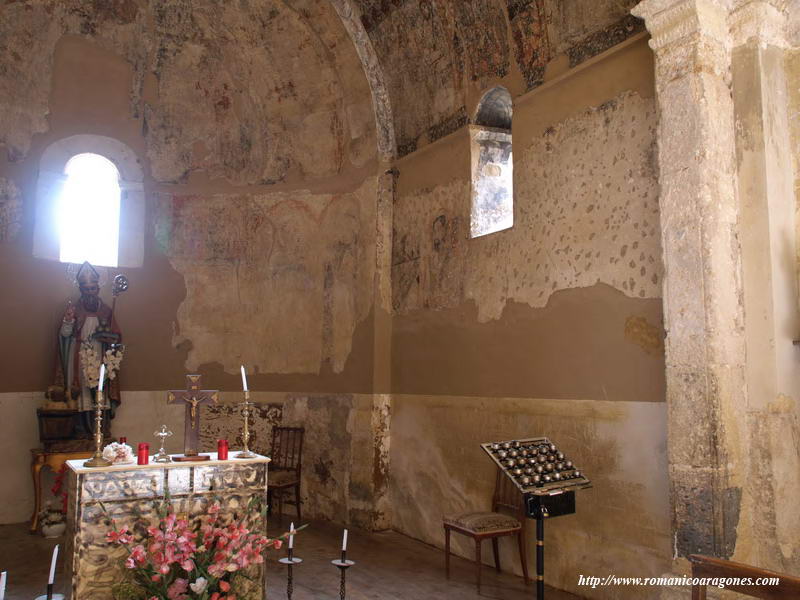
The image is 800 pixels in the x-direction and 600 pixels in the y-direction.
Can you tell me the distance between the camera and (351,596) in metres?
5.49

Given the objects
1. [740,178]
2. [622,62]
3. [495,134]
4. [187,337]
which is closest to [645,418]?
[740,178]

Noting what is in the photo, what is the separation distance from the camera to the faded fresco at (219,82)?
8.33 meters

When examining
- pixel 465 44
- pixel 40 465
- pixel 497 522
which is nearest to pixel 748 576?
pixel 497 522

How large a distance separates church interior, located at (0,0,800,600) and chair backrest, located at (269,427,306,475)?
0.06m

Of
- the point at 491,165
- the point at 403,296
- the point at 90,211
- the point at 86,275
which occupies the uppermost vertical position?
the point at 491,165

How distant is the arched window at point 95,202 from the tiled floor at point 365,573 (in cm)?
332

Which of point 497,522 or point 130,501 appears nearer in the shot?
point 130,501

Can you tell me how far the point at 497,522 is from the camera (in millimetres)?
5766

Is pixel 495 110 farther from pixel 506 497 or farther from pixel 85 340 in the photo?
pixel 85 340

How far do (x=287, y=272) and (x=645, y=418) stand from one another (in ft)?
17.2

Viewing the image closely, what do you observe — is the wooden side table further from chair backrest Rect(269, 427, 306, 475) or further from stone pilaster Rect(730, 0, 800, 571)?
stone pilaster Rect(730, 0, 800, 571)

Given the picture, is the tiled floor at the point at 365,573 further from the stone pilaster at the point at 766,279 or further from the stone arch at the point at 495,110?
the stone arch at the point at 495,110

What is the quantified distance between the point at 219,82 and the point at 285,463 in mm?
4979

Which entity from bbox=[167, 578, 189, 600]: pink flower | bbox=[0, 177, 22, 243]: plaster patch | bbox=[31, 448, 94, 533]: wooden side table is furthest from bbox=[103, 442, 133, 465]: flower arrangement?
bbox=[0, 177, 22, 243]: plaster patch
